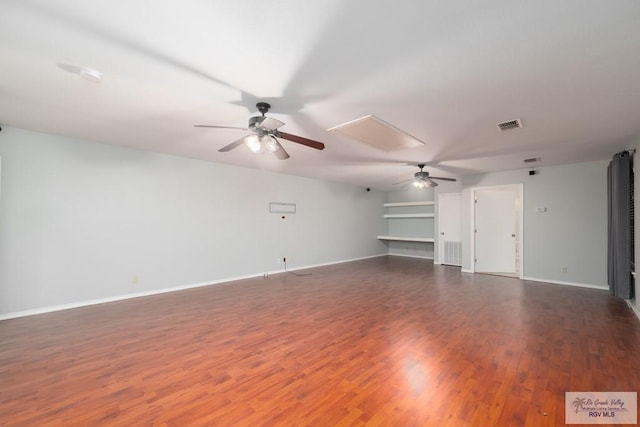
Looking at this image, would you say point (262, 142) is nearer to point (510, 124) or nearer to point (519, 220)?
point (510, 124)

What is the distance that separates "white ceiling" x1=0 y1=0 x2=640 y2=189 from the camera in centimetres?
154

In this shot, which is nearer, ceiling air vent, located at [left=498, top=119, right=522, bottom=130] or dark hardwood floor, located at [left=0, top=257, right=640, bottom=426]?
dark hardwood floor, located at [left=0, top=257, right=640, bottom=426]

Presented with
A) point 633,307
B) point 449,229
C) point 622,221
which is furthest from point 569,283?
point 449,229

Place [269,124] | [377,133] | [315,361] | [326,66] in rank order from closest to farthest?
[326,66]
[315,361]
[269,124]
[377,133]

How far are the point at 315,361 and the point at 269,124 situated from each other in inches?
91.4

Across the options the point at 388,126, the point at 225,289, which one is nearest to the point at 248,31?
the point at 388,126

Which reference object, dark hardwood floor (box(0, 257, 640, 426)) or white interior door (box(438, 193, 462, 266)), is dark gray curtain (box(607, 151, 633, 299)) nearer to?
dark hardwood floor (box(0, 257, 640, 426))

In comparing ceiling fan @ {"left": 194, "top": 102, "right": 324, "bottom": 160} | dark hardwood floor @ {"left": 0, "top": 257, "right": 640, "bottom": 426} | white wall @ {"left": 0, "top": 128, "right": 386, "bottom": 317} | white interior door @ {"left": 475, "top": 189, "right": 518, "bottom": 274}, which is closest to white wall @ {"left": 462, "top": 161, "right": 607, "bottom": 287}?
white interior door @ {"left": 475, "top": 189, "right": 518, "bottom": 274}

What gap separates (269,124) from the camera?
266 cm

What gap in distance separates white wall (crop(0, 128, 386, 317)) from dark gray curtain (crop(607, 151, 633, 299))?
606 cm

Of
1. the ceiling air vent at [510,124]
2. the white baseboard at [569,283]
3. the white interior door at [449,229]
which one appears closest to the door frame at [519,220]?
the white baseboard at [569,283]

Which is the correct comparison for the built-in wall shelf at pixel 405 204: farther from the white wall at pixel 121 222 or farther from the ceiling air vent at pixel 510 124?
the ceiling air vent at pixel 510 124

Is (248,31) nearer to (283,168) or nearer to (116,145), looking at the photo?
(116,145)

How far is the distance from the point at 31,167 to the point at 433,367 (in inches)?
218
